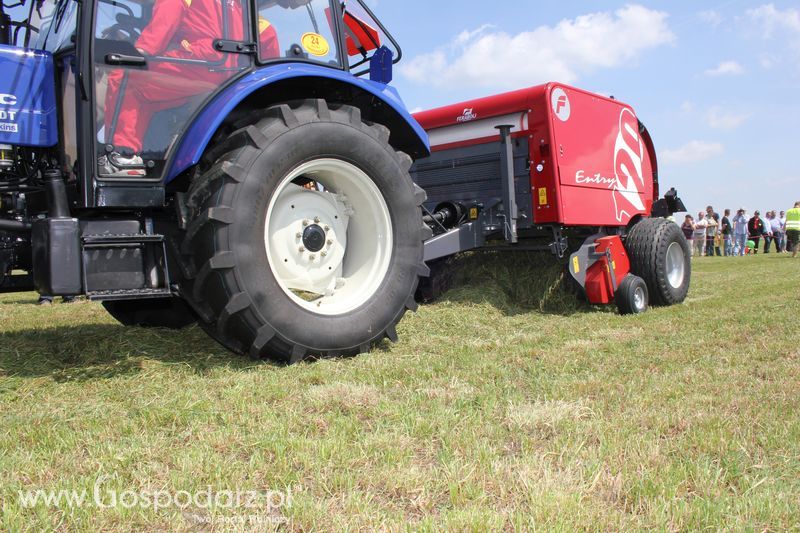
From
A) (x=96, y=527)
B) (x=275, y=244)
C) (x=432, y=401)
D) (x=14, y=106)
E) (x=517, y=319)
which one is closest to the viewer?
(x=96, y=527)

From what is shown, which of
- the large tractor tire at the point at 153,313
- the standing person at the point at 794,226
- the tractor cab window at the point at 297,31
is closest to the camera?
the tractor cab window at the point at 297,31

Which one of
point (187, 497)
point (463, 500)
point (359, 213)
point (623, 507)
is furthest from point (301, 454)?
point (359, 213)

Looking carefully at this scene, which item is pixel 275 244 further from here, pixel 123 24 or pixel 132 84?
pixel 123 24

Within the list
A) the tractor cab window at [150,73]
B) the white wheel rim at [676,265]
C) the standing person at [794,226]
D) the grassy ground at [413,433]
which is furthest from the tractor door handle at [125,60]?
the standing person at [794,226]

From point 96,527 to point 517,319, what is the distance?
4171 mm

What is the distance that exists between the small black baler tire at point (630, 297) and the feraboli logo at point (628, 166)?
2.72ft

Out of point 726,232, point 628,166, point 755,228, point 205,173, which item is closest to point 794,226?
point 726,232

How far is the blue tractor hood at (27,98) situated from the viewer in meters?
3.20

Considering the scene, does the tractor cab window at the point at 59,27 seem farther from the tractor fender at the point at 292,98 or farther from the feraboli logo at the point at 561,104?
the feraboli logo at the point at 561,104

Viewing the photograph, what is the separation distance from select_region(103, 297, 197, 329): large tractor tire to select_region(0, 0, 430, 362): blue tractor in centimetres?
99

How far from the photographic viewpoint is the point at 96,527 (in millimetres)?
1593

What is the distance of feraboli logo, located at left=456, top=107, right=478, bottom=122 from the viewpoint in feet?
20.7

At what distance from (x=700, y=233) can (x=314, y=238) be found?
1870cm

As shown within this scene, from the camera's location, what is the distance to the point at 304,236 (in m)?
3.62
